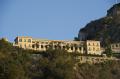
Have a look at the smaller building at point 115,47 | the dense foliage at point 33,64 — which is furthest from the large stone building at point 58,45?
the dense foliage at point 33,64

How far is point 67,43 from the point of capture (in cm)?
13950

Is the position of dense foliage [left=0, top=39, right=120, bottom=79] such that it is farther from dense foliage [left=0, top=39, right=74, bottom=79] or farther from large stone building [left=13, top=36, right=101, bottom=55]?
large stone building [left=13, top=36, right=101, bottom=55]

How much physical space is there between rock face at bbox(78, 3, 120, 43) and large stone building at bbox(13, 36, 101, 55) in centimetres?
1378

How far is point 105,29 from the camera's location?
161m

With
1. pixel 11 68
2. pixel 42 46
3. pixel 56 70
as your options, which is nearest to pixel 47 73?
pixel 56 70

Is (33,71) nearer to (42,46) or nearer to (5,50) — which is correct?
(5,50)

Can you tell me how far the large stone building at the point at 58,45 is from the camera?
441 feet

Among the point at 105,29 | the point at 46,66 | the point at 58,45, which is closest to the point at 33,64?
the point at 46,66

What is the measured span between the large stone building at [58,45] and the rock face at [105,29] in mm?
13779

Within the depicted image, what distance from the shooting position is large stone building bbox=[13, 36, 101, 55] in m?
134

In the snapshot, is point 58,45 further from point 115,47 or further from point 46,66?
point 46,66

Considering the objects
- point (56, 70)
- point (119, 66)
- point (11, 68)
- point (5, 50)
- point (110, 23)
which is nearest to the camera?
point (11, 68)

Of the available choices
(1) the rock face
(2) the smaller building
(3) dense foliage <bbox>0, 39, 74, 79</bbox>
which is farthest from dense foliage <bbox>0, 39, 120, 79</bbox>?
(1) the rock face

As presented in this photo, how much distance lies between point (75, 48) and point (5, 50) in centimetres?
2297
